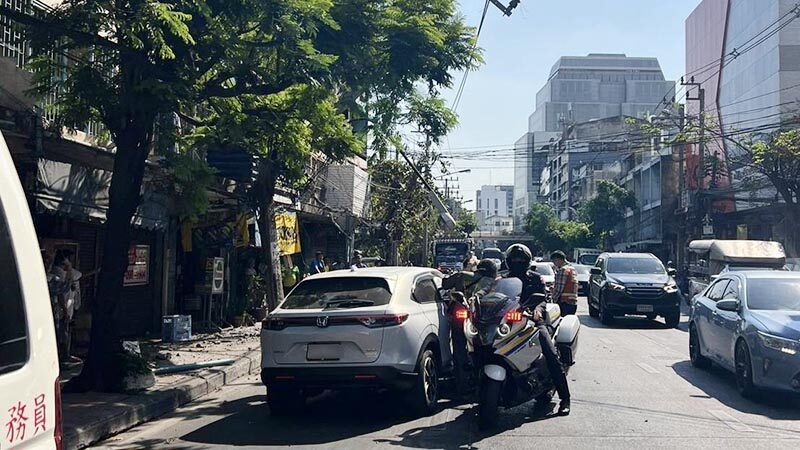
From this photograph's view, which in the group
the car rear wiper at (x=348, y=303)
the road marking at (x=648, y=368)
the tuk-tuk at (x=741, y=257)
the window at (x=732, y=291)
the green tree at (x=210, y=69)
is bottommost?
the road marking at (x=648, y=368)

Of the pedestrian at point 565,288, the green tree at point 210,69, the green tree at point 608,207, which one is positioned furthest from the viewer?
the green tree at point 608,207

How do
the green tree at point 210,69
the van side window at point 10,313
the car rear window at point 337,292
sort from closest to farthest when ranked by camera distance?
the van side window at point 10,313 → the car rear window at point 337,292 → the green tree at point 210,69

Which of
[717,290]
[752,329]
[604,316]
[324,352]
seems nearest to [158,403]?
[324,352]

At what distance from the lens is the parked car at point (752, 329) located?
8.62 meters

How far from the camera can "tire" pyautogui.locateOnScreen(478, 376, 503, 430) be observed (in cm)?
741

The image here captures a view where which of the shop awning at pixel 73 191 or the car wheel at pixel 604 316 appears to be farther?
the car wheel at pixel 604 316

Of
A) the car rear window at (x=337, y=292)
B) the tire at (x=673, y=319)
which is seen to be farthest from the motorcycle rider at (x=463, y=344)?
the tire at (x=673, y=319)

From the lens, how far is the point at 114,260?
974 centimetres

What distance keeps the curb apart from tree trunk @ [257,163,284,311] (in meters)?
3.78

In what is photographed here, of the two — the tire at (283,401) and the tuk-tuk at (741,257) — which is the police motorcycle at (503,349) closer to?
the tire at (283,401)

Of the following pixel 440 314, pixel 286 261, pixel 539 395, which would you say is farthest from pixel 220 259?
pixel 539 395

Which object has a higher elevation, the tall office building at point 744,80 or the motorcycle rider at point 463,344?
the tall office building at point 744,80

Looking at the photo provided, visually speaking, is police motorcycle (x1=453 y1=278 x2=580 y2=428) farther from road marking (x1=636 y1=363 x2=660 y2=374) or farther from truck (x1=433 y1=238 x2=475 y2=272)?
truck (x1=433 y1=238 x2=475 y2=272)

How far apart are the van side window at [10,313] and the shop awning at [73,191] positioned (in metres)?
8.23
